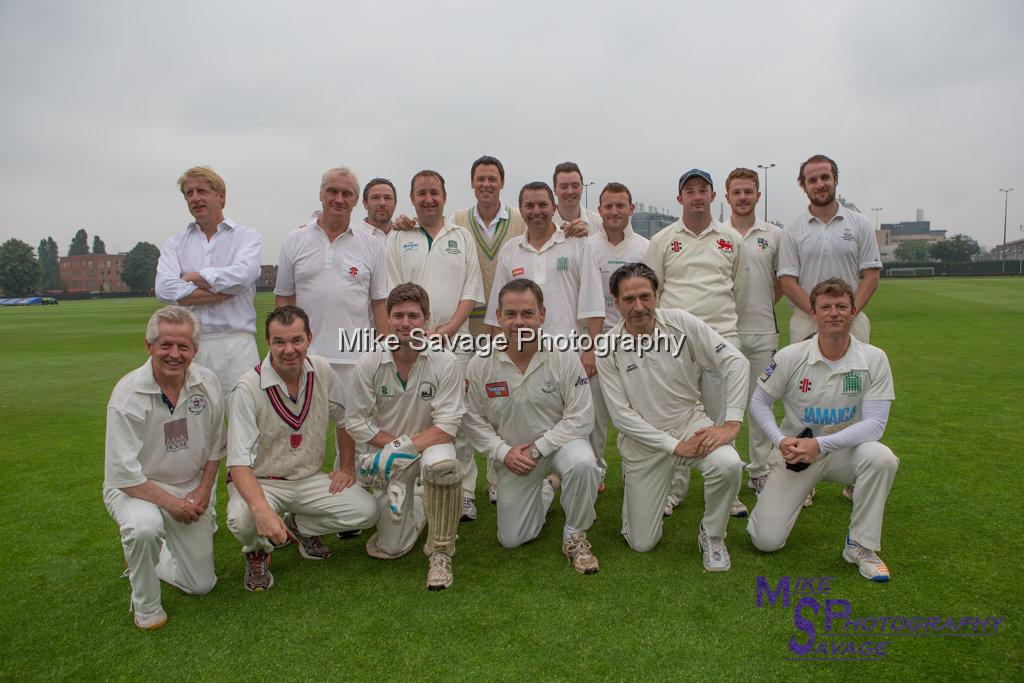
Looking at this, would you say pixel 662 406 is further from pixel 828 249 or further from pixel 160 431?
pixel 160 431

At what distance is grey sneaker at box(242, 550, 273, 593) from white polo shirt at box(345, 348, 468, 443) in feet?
2.85

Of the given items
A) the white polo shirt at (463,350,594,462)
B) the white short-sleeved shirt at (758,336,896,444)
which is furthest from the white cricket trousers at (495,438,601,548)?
the white short-sleeved shirt at (758,336,896,444)

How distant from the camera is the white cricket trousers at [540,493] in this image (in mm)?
3939

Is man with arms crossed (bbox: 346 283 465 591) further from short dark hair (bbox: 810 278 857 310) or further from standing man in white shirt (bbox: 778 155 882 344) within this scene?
standing man in white shirt (bbox: 778 155 882 344)

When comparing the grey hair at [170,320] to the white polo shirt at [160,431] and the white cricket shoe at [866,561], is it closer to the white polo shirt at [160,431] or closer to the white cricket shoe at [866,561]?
the white polo shirt at [160,431]

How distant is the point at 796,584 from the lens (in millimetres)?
3443

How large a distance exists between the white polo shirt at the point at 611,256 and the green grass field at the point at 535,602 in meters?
1.44

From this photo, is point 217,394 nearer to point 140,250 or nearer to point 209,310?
point 209,310

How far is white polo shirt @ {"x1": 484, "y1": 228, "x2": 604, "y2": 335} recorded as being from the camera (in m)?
4.79

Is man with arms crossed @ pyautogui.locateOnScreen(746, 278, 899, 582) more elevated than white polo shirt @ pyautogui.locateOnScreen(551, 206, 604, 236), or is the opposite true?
white polo shirt @ pyautogui.locateOnScreen(551, 206, 604, 236)

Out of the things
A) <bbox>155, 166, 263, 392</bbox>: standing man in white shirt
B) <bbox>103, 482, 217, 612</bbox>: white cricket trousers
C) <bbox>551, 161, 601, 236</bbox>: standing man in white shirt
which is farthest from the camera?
<bbox>551, 161, 601, 236</bbox>: standing man in white shirt

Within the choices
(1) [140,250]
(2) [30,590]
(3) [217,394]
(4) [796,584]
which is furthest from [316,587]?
(1) [140,250]

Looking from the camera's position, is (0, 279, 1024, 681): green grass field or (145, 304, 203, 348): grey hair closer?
(0, 279, 1024, 681): green grass field

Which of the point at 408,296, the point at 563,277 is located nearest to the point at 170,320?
the point at 408,296
